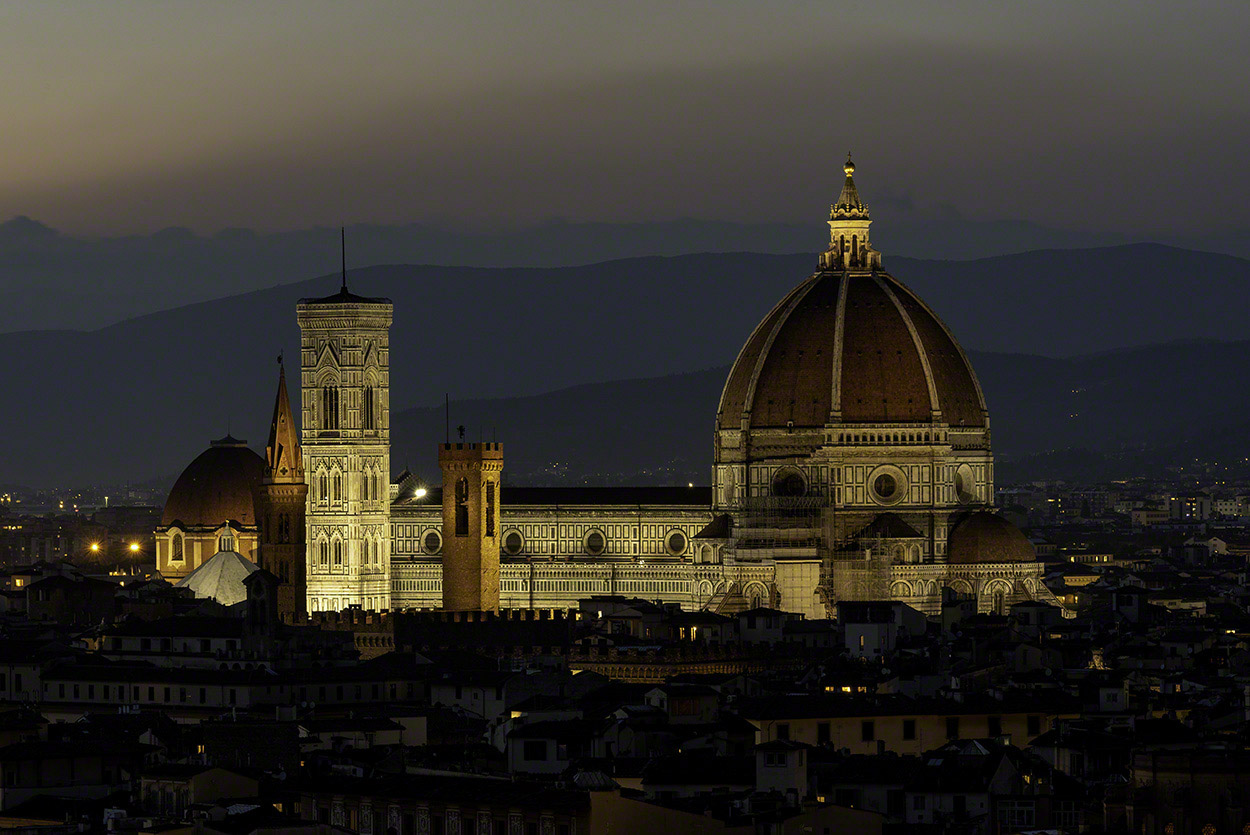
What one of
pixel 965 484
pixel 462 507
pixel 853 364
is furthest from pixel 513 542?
pixel 965 484

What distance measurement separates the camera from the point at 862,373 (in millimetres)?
153625

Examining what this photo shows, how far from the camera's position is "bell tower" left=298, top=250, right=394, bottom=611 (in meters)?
157

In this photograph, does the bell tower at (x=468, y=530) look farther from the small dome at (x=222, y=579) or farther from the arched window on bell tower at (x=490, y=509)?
the small dome at (x=222, y=579)

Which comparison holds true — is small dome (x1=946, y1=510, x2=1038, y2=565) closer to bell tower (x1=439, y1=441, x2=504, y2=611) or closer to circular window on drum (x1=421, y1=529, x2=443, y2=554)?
bell tower (x1=439, y1=441, x2=504, y2=611)

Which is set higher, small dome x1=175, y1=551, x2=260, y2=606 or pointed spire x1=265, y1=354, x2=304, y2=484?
pointed spire x1=265, y1=354, x2=304, y2=484

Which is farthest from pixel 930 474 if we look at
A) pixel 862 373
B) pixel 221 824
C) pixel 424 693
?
pixel 221 824

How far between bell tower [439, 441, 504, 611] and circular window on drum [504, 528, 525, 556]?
6413 millimetres

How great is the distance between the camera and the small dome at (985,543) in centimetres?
15075

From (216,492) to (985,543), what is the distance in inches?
1856

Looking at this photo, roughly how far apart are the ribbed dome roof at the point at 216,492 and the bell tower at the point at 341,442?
993 inches

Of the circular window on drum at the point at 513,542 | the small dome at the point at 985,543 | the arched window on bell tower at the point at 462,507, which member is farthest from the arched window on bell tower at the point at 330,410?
the small dome at the point at 985,543

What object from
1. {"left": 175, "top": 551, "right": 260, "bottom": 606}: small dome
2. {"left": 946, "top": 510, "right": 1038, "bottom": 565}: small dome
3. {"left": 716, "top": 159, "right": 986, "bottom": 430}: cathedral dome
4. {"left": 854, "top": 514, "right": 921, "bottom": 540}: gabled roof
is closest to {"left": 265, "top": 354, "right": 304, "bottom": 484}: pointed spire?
{"left": 175, "top": 551, "right": 260, "bottom": 606}: small dome

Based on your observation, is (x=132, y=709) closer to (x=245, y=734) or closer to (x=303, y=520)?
(x=245, y=734)

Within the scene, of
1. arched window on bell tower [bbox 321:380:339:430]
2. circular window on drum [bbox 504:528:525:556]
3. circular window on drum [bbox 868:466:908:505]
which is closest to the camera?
circular window on drum [bbox 868:466:908:505]
